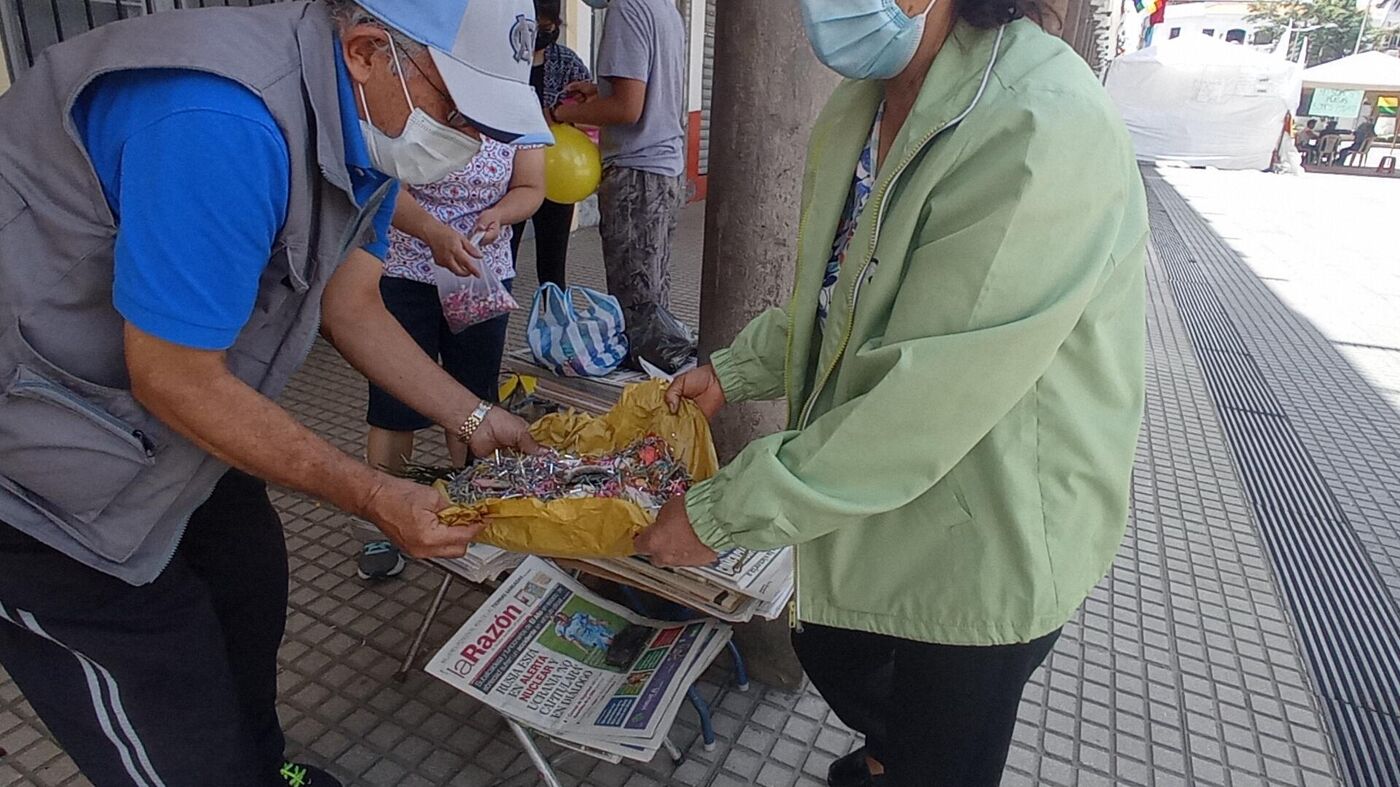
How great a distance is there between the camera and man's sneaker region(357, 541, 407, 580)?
271 centimetres

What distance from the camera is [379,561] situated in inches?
107

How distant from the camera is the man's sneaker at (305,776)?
1788mm

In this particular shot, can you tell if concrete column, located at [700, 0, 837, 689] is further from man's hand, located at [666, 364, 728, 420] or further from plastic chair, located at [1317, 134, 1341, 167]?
plastic chair, located at [1317, 134, 1341, 167]

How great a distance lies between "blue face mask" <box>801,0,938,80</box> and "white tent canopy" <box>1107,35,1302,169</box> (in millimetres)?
22320

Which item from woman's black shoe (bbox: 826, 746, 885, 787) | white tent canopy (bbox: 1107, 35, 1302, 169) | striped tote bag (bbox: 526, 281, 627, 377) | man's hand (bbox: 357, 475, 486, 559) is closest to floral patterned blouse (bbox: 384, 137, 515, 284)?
striped tote bag (bbox: 526, 281, 627, 377)

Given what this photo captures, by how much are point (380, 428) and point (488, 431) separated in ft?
2.86

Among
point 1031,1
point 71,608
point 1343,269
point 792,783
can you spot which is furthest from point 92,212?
point 1343,269

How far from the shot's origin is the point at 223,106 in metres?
1.05

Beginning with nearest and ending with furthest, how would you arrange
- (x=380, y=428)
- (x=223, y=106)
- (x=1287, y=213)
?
(x=223, y=106), (x=380, y=428), (x=1287, y=213)

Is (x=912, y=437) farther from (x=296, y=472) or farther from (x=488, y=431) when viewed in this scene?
(x=488, y=431)

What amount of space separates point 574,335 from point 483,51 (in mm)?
1338

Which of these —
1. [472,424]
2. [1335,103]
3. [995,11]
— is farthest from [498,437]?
[1335,103]

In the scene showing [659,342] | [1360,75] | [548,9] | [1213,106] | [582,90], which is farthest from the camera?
[1360,75]

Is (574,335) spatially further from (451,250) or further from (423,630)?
(423,630)
